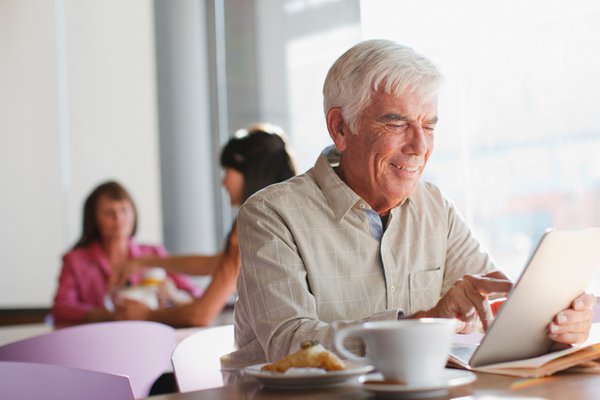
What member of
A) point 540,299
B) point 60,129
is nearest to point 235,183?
point 540,299

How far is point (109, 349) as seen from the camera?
88.2 inches

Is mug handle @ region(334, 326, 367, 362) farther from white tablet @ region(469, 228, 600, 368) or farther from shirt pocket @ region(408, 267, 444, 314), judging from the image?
shirt pocket @ region(408, 267, 444, 314)

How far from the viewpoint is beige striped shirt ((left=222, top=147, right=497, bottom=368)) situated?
1498 millimetres

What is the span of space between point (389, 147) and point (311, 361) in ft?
2.28

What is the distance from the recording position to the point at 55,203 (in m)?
5.81

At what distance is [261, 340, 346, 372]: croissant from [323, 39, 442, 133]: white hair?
2.23 ft

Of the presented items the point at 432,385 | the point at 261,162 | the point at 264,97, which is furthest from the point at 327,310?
the point at 264,97

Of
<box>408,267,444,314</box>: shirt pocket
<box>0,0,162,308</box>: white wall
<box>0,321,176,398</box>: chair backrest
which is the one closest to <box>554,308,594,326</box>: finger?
<box>408,267,444,314</box>: shirt pocket

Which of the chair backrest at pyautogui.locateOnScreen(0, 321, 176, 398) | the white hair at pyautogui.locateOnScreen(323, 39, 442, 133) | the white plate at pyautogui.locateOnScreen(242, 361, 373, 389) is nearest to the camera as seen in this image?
the white plate at pyautogui.locateOnScreen(242, 361, 373, 389)

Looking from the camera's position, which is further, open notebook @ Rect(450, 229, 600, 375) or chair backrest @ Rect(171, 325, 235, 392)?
chair backrest @ Rect(171, 325, 235, 392)

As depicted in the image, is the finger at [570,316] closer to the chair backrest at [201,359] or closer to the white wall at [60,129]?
the chair backrest at [201,359]

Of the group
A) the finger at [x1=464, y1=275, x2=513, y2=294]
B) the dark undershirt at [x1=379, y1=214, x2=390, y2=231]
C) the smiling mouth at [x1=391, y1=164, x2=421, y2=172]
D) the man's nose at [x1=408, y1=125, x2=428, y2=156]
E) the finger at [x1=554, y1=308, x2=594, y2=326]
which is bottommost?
the finger at [x1=554, y1=308, x2=594, y2=326]

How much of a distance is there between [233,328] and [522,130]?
6.65ft

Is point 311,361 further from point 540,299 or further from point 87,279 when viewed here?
point 87,279
